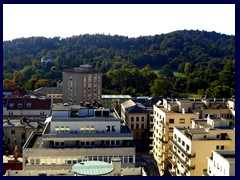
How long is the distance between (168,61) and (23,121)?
56041mm

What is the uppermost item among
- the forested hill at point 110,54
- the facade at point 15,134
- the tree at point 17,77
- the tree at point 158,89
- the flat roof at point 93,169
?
the forested hill at point 110,54

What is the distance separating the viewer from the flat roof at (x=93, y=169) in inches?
421

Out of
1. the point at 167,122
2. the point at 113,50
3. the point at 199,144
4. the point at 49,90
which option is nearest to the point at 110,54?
the point at 113,50

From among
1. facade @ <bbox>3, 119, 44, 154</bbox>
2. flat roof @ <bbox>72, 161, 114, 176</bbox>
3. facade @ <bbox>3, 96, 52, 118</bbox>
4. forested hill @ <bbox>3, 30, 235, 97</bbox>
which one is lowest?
facade @ <bbox>3, 119, 44, 154</bbox>

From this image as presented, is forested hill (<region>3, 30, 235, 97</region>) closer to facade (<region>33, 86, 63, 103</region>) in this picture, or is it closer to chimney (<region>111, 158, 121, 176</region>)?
facade (<region>33, 86, 63, 103</region>)

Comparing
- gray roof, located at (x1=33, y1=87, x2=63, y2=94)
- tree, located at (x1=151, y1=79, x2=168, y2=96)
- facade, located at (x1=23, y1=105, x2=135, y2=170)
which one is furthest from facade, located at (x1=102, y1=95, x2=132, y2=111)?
facade, located at (x1=23, y1=105, x2=135, y2=170)

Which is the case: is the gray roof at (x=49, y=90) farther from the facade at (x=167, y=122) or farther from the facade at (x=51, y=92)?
the facade at (x=167, y=122)

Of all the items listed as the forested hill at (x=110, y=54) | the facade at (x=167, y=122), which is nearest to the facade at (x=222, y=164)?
the facade at (x=167, y=122)

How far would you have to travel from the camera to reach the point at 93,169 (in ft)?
36.1

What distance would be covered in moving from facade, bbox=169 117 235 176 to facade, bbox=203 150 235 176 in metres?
1.67

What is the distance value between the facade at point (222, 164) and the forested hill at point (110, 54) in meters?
38.2

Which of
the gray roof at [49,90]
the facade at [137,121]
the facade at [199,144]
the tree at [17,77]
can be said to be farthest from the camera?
the tree at [17,77]

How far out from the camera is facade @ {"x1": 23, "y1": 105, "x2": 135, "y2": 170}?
1580 cm
